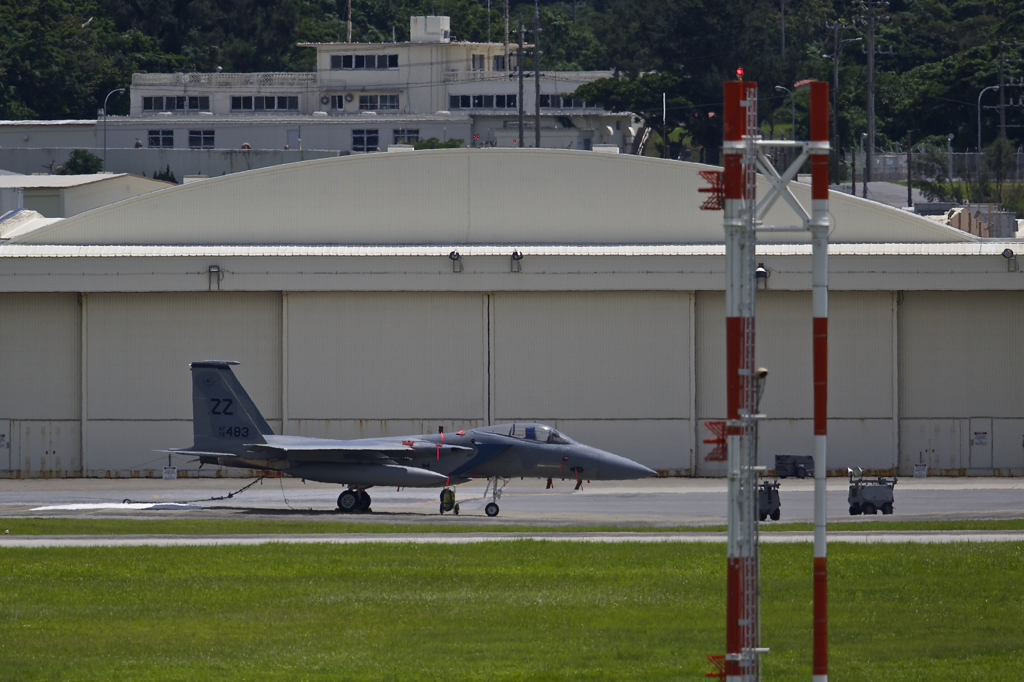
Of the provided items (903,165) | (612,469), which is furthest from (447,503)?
(903,165)

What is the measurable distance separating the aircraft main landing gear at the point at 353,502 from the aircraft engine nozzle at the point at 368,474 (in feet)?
0.98

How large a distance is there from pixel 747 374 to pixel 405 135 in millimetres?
82297

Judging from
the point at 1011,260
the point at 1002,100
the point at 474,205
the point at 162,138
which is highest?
the point at 1002,100

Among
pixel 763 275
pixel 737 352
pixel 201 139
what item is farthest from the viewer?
pixel 201 139

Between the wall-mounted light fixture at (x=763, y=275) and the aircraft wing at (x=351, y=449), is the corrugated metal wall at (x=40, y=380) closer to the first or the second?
the aircraft wing at (x=351, y=449)

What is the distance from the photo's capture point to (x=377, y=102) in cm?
9888

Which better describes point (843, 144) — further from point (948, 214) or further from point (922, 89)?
point (948, 214)

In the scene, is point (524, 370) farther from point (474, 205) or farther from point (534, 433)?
point (534, 433)

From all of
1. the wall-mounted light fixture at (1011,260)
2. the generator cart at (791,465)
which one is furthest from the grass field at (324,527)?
the wall-mounted light fixture at (1011,260)

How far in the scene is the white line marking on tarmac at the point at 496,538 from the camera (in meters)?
26.0

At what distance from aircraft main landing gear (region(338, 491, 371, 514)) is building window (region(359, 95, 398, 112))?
68.5 meters

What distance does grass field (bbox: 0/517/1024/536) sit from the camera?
28.2m

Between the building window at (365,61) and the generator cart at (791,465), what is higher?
the building window at (365,61)

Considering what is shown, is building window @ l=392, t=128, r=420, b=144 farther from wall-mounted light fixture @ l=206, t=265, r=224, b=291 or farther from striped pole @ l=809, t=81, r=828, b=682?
striped pole @ l=809, t=81, r=828, b=682
